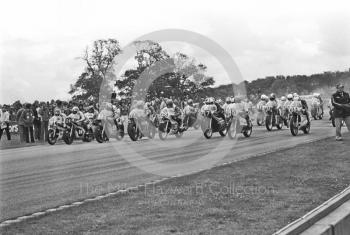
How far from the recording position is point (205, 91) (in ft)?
199

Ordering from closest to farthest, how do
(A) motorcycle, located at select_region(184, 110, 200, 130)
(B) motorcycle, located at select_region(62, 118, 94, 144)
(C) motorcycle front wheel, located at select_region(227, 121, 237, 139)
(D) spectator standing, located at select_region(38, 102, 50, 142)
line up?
(C) motorcycle front wheel, located at select_region(227, 121, 237, 139)
(B) motorcycle, located at select_region(62, 118, 94, 144)
(D) spectator standing, located at select_region(38, 102, 50, 142)
(A) motorcycle, located at select_region(184, 110, 200, 130)

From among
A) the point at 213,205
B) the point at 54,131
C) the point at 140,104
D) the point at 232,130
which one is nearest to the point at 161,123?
the point at 140,104

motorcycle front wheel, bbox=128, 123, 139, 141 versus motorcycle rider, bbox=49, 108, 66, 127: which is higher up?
motorcycle rider, bbox=49, 108, 66, 127

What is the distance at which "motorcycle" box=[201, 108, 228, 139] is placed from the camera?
71.8ft

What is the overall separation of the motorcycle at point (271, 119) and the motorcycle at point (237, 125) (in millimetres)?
4123

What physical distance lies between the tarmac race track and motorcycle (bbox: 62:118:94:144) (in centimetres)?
324

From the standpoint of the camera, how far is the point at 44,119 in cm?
2398

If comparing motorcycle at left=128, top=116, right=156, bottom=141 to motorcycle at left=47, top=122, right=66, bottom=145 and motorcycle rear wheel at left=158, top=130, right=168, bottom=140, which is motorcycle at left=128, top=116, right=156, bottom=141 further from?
motorcycle at left=47, top=122, right=66, bottom=145

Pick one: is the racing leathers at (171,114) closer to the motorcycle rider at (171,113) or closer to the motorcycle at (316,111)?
the motorcycle rider at (171,113)

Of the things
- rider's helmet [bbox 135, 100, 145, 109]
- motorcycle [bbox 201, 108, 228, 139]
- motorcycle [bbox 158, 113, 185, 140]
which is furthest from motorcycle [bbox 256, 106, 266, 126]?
rider's helmet [bbox 135, 100, 145, 109]

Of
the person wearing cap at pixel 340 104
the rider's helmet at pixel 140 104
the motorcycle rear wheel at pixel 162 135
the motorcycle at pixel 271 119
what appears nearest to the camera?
the person wearing cap at pixel 340 104

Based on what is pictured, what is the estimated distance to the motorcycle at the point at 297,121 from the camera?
71.0ft

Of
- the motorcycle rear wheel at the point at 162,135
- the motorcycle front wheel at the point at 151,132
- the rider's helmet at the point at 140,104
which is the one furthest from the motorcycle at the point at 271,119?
the rider's helmet at the point at 140,104

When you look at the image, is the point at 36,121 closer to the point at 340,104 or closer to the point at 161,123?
the point at 161,123
